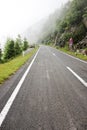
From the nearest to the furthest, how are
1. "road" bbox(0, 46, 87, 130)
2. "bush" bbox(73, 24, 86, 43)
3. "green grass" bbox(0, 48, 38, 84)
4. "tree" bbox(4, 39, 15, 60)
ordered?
"road" bbox(0, 46, 87, 130)
"green grass" bbox(0, 48, 38, 84)
"bush" bbox(73, 24, 86, 43)
"tree" bbox(4, 39, 15, 60)

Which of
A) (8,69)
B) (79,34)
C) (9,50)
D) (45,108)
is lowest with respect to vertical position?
(9,50)

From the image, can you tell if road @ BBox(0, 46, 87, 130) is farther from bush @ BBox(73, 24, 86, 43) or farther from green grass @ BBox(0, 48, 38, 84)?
bush @ BBox(73, 24, 86, 43)

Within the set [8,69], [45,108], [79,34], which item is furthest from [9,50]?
[45,108]

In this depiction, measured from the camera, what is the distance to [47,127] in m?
3.51

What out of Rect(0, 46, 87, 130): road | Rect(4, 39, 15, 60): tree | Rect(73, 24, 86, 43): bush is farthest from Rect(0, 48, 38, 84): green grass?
Rect(4, 39, 15, 60): tree

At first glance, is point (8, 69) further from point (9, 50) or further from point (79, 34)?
point (9, 50)

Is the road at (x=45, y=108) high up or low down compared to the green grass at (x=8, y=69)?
up

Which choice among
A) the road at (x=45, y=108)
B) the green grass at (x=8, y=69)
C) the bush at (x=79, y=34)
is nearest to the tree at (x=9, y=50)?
the bush at (x=79, y=34)

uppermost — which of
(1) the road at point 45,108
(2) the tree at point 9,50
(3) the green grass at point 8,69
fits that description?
(1) the road at point 45,108

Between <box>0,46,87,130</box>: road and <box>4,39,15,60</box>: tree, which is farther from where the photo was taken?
<box>4,39,15,60</box>: tree

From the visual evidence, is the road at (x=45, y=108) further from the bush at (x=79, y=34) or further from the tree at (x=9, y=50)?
the tree at (x=9, y=50)

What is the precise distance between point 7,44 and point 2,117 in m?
49.2

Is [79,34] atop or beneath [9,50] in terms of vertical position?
atop

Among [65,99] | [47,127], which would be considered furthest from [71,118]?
[65,99]
